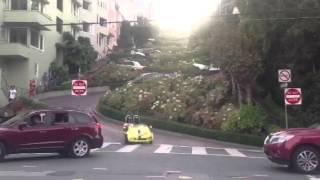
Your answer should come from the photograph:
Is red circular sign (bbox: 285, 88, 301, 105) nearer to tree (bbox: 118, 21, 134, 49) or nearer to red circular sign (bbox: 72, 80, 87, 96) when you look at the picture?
red circular sign (bbox: 72, 80, 87, 96)

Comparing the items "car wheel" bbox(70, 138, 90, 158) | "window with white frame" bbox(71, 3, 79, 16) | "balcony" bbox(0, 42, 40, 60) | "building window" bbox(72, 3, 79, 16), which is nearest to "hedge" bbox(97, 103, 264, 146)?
"balcony" bbox(0, 42, 40, 60)

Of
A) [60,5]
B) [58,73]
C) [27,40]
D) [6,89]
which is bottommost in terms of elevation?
[6,89]

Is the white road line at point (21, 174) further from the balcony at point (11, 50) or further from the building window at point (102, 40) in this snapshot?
the building window at point (102, 40)

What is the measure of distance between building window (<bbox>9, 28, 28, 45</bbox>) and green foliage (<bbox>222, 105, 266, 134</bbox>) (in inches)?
969

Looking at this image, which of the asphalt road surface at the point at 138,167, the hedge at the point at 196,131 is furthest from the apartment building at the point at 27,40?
the asphalt road surface at the point at 138,167

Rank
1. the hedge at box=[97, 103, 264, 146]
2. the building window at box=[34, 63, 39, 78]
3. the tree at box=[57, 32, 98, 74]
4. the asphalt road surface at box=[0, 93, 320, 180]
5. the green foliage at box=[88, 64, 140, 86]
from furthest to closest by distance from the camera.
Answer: the tree at box=[57, 32, 98, 74] < the green foliage at box=[88, 64, 140, 86] < the building window at box=[34, 63, 39, 78] < the hedge at box=[97, 103, 264, 146] < the asphalt road surface at box=[0, 93, 320, 180]

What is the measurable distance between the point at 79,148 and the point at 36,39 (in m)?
35.6

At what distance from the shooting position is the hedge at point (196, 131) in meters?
33.1

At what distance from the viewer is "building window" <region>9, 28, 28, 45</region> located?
177 feet

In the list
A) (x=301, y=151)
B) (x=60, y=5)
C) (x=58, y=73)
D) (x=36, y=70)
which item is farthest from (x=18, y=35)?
(x=301, y=151)

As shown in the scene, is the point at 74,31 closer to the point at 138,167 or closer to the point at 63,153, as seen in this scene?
the point at 63,153

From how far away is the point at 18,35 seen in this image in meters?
54.2

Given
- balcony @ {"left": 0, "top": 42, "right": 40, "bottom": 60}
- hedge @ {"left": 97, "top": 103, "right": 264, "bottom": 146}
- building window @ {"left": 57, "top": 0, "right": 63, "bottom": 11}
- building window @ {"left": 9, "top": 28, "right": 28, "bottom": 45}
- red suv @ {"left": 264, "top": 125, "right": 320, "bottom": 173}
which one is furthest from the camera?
building window @ {"left": 57, "top": 0, "right": 63, "bottom": 11}

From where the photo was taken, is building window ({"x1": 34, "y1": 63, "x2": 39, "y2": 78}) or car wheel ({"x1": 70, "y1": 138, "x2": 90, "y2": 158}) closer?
car wheel ({"x1": 70, "y1": 138, "x2": 90, "y2": 158})
